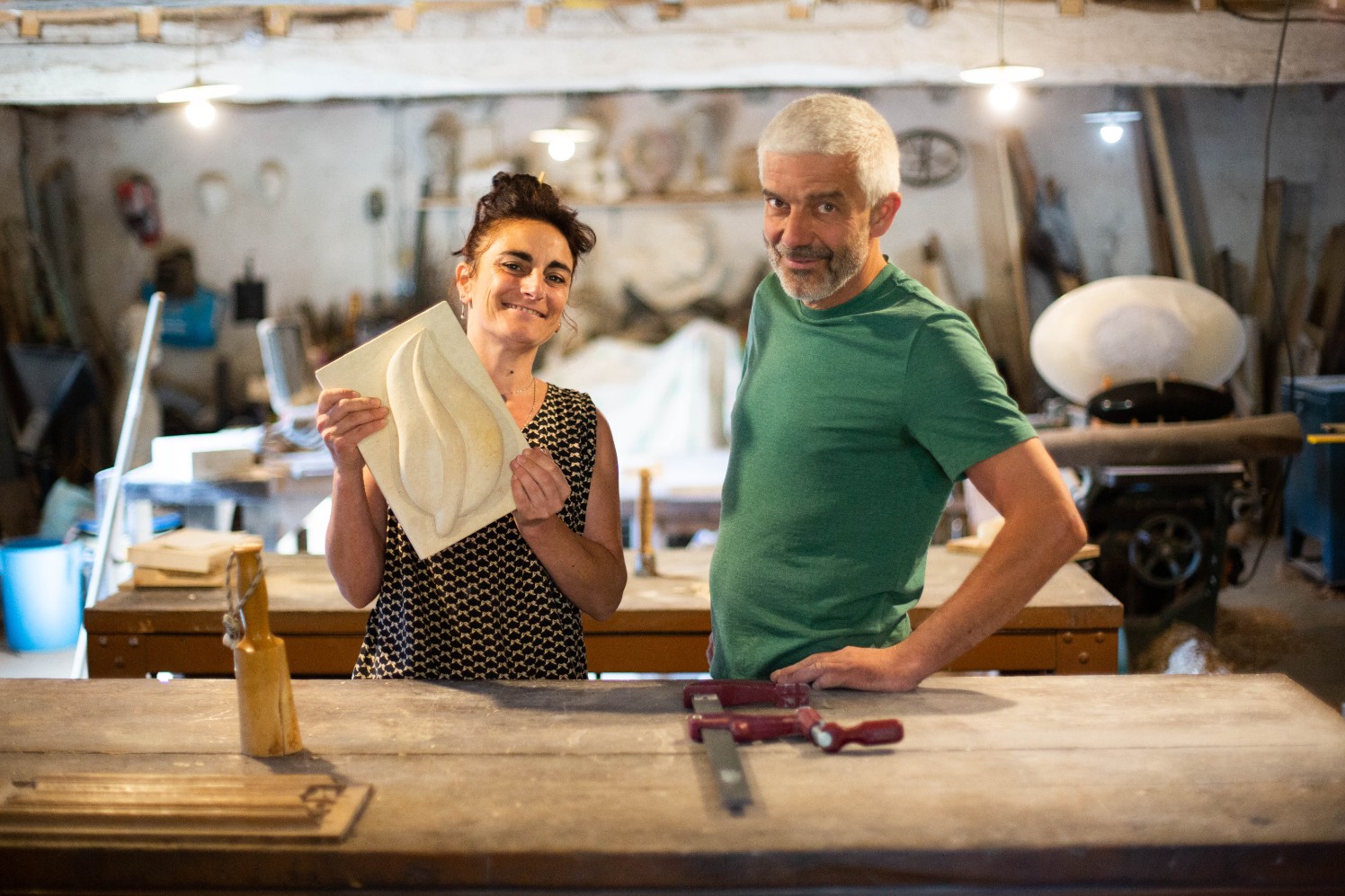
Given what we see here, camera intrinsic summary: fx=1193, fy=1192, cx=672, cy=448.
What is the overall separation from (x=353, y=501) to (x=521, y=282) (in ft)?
1.69

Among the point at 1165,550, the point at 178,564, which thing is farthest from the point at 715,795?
the point at 1165,550

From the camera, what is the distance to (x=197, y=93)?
19.8ft

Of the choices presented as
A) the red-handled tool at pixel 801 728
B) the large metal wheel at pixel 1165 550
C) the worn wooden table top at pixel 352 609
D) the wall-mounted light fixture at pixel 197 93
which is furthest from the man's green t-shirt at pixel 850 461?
the wall-mounted light fixture at pixel 197 93

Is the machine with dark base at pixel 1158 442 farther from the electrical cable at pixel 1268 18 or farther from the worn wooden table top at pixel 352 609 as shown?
the electrical cable at pixel 1268 18

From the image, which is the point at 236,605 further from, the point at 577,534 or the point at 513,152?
the point at 513,152

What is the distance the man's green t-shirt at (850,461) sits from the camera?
78.1 inches

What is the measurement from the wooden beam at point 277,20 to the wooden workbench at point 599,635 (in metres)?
4.21

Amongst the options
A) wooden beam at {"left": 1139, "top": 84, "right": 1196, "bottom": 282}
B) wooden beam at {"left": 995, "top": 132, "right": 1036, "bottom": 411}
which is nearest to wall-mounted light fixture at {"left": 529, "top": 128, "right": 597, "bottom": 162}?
wooden beam at {"left": 995, "top": 132, "right": 1036, "bottom": 411}

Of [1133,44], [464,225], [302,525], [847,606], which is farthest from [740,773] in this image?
[464,225]

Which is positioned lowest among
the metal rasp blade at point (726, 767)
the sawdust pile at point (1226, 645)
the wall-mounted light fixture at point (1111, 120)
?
the sawdust pile at point (1226, 645)

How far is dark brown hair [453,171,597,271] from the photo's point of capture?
2.32 metres

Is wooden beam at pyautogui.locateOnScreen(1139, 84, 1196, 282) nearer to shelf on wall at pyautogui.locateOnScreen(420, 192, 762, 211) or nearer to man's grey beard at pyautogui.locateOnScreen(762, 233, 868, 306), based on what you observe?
shelf on wall at pyautogui.locateOnScreen(420, 192, 762, 211)

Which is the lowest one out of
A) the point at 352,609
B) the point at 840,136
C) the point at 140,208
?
the point at 352,609

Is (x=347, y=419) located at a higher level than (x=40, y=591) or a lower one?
higher
